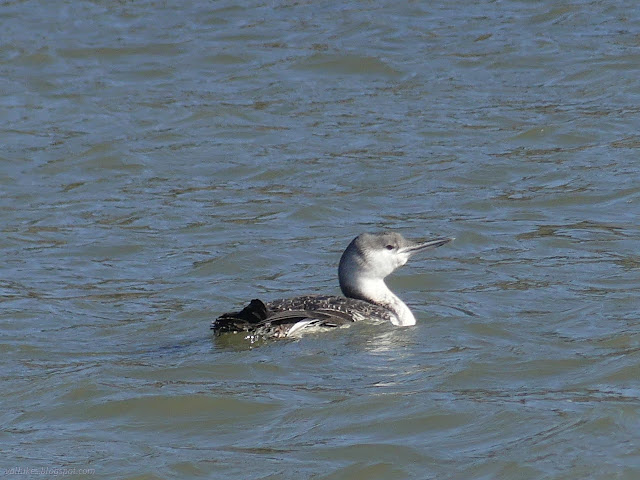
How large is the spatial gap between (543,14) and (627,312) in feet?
27.3

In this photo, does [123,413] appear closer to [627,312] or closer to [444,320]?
[444,320]

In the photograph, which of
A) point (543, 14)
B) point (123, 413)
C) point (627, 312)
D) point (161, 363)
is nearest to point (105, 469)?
point (123, 413)

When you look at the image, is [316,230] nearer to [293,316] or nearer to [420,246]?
[420,246]

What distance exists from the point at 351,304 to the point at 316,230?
2.60m

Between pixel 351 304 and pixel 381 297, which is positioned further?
pixel 381 297

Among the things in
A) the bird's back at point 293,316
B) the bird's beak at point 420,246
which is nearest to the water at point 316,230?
the bird's back at point 293,316

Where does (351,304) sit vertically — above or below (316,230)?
above

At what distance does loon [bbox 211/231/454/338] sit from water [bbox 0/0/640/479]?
6.6 inches

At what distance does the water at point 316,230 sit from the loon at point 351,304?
168 millimetres

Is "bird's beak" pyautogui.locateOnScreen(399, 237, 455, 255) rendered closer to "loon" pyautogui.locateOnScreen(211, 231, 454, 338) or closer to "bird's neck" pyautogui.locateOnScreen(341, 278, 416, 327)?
"loon" pyautogui.locateOnScreen(211, 231, 454, 338)

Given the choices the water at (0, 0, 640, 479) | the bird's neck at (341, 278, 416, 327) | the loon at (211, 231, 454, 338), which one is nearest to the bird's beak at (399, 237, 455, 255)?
the loon at (211, 231, 454, 338)

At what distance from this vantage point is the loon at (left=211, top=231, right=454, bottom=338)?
8.63 m

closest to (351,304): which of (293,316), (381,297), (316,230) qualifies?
(381,297)

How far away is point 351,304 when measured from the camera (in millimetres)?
9211
